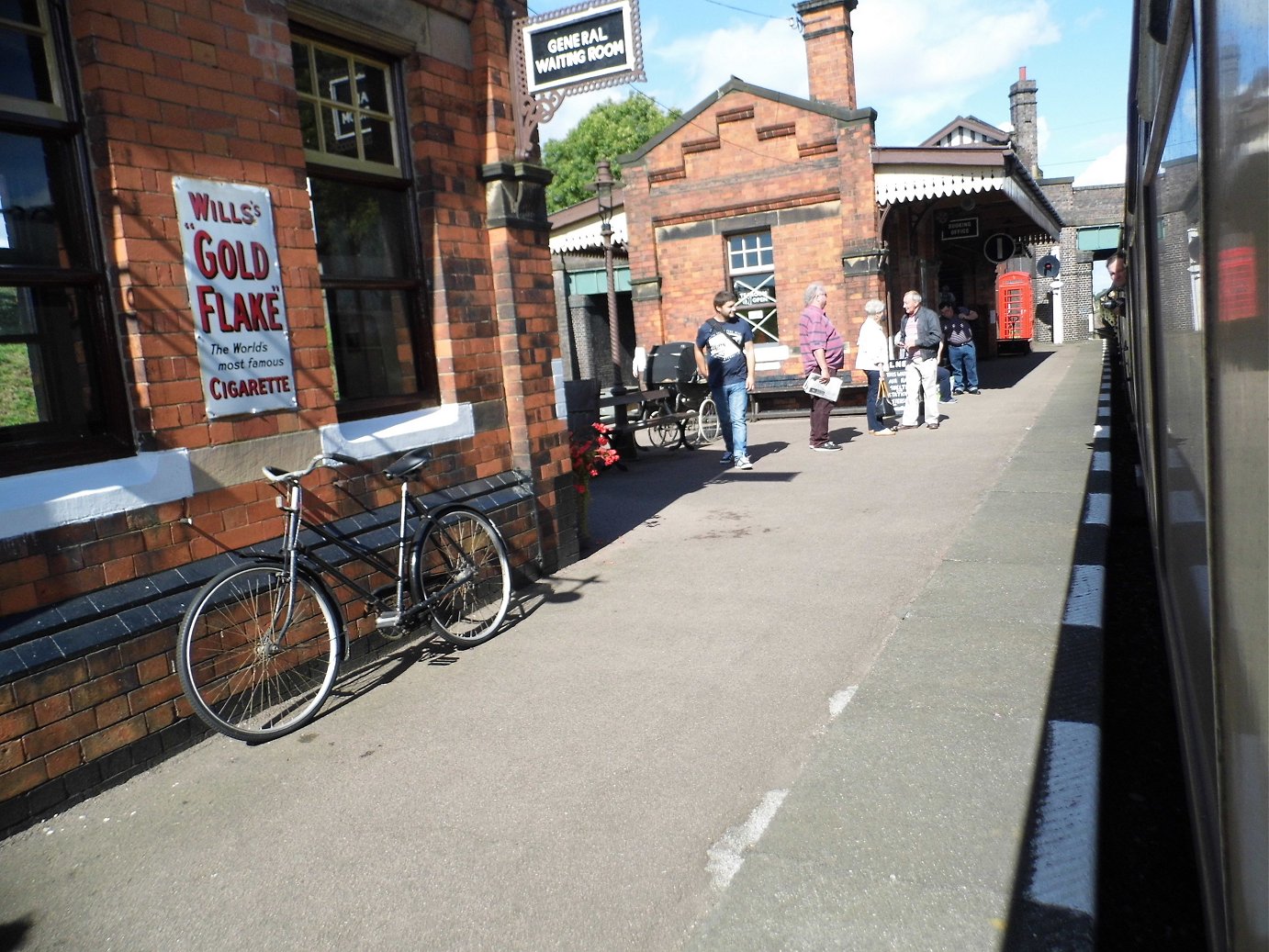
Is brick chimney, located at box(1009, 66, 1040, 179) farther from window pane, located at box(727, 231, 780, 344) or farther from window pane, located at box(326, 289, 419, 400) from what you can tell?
window pane, located at box(326, 289, 419, 400)

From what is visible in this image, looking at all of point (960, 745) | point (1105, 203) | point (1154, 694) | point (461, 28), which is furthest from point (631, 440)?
point (1105, 203)

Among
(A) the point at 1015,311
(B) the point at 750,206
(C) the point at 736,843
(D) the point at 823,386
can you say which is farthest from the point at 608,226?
(A) the point at 1015,311

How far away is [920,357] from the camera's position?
12383 mm

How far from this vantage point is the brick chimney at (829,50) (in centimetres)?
1529

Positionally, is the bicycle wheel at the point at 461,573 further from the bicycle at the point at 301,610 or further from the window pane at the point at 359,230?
the window pane at the point at 359,230

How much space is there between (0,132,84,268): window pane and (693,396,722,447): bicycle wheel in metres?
9.42

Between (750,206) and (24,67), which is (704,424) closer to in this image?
(750,206)

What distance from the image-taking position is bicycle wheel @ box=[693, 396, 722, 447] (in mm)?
12796

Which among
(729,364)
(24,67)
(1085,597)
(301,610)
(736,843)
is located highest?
(24,67)

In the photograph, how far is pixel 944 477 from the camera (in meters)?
8.84

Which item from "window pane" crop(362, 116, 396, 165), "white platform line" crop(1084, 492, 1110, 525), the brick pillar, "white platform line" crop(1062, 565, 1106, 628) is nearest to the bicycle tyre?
the brick pillar

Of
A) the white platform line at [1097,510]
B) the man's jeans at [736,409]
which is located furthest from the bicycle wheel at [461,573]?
the man's jeans at [736,409]

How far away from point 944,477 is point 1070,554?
3632mm

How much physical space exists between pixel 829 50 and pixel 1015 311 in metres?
18.2
